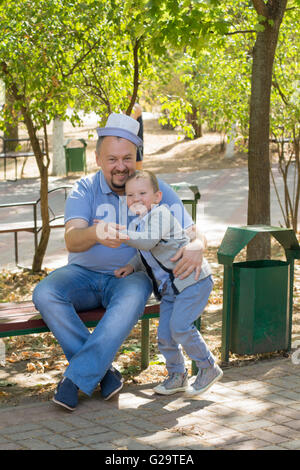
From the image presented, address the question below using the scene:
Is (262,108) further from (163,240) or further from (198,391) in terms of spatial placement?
(198,391)

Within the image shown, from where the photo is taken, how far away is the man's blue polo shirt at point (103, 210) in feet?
14.2

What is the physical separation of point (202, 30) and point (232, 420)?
10.8 ft

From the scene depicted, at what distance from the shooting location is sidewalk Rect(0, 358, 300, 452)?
3596 mm

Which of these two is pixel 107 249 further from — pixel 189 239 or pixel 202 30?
pixel 202 30

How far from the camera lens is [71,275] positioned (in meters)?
4.37

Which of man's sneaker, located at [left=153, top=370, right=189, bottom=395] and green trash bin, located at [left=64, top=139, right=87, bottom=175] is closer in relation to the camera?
man's sneaker, located at [left=153, top=370, right=189, bottom=395]

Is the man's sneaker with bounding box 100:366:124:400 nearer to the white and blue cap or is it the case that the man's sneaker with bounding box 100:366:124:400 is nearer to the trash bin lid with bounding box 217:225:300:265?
the trash bin lid with bounding box 217:225:300:265

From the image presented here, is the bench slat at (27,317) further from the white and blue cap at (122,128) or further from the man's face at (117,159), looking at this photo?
the white and blue cap at (122,128)

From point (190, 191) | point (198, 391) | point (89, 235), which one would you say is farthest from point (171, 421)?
point (190, 191)

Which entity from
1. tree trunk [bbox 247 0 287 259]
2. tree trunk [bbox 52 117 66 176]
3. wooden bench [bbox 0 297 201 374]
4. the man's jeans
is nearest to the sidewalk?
the man's jeans

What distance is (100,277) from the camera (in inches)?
175

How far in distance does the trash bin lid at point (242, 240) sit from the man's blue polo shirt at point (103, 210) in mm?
508

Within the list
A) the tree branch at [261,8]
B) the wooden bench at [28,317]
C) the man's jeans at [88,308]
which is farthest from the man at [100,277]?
Result: the tree branch at [261,8]
